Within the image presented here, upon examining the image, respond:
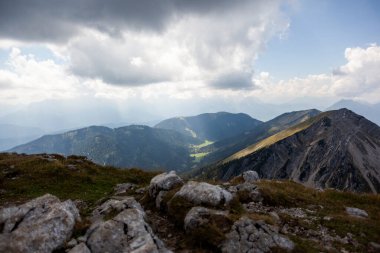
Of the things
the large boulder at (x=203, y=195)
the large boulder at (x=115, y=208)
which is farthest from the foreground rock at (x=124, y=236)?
the large boulder at (x=203, y=195)

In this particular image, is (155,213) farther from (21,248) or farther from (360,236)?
(360,236)

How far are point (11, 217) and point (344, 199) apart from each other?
88.5 feet

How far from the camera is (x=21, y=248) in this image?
13.9 metres

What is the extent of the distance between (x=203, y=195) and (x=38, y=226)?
32.0ft

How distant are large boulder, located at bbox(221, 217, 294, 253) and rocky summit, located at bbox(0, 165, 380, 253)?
5 cm

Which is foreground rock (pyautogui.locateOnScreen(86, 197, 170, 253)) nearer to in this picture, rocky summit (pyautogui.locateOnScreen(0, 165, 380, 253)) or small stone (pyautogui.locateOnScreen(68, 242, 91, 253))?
rocky summit (pyautogui.locateOnScreen(0, 165, 380, 253))

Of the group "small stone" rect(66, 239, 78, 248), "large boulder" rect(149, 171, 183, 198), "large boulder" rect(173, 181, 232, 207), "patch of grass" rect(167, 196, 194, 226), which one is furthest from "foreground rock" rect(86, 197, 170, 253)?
"large boulder" rect(149, 171, 183, 198)

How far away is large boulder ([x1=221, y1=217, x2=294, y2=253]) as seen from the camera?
1538 centimetres

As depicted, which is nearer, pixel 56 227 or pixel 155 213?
pixel 56 227

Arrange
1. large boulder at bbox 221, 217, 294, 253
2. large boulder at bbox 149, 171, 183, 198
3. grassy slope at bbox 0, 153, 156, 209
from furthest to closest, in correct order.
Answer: grassy slope at bbox 0, 153, 156, 209
large boulder at bbox 149, 171, 183, 198
large boulder at bbox 221, 217, 294, 253

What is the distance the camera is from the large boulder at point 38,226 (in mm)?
14141

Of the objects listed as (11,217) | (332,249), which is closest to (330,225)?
(332,249)

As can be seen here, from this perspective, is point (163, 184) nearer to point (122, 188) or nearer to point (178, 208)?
point (178, 208)

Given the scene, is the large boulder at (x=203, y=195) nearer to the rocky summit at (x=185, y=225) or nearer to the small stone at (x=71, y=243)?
the rocky summit at (x=185, y=225)
